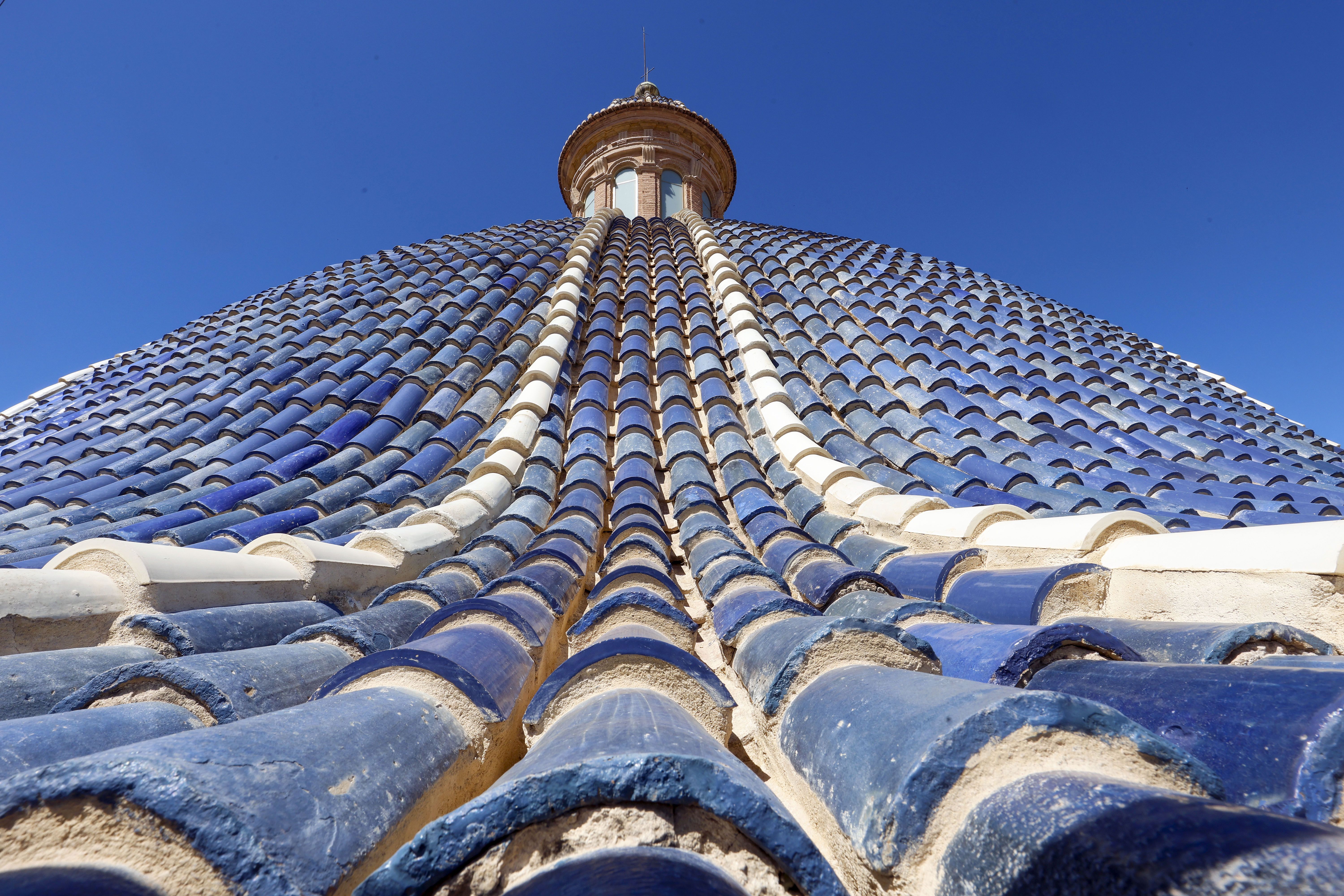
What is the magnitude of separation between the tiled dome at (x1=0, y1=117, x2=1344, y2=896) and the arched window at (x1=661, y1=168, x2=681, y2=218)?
21.1 feet

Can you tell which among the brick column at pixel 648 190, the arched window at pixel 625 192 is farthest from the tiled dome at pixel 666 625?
the arched window at pixel 625 192

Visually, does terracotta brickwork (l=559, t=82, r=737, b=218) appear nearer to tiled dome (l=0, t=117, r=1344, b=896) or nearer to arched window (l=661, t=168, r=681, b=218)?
arched window (l=661, t=168, r=681, b=218)

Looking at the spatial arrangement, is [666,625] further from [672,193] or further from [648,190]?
[672,193]

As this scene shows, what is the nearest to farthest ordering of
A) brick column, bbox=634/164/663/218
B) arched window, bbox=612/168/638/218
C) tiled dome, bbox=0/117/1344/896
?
1. tiled dome, bbox=0/117/1344/896
2. brick column, bbox=634/164/663/218
3. arched window, bbox=612/168/638/218

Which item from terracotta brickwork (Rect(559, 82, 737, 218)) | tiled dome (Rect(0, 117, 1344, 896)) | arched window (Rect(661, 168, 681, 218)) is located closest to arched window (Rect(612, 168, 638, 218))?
terracotta brickwork (Rect(559, 82, 737, 218))

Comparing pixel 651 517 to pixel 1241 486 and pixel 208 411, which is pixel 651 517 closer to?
pixel 1241 486

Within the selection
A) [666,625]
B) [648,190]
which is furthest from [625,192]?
[666,625]

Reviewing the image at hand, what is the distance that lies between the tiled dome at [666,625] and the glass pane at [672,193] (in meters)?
6.44

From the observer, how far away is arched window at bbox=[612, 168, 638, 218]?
11.3 metres

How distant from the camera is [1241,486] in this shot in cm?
367

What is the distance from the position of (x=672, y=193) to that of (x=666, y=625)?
427 inches

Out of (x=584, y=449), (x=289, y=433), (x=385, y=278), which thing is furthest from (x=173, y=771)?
(x=385, y=278)

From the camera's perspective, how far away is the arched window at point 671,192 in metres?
11.4

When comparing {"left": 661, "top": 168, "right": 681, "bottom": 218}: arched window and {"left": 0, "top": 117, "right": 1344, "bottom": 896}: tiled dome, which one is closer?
Result: {"left": 0, "top": 117, "right": 1344, "bottom": 896}: tiled dome
